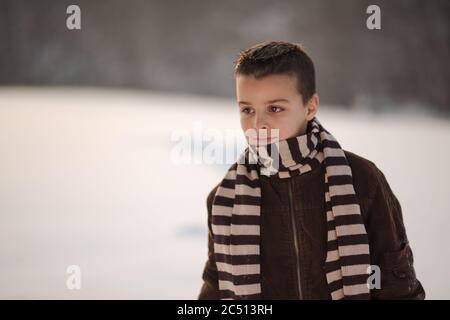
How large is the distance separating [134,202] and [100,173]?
50cm

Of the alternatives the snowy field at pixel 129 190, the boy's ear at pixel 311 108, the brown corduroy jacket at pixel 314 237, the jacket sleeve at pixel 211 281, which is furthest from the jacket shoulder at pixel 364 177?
the snowy field at pixel 129 190

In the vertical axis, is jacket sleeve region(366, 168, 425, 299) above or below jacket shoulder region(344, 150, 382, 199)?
below

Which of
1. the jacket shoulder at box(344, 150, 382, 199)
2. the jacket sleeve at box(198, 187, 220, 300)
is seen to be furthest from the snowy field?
the jacket shoulder at box(344, 150, 382, 199)

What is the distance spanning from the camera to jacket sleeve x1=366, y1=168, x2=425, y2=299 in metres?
1.20

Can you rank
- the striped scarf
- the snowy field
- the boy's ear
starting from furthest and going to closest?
1. the snowy field
2. the boy's ear
3. the striped scarf

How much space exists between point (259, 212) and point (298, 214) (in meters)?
0.08

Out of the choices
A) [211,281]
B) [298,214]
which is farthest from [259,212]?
[211,281]

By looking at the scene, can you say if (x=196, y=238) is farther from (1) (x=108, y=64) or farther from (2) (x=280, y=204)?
(1) (x=108, y=64)

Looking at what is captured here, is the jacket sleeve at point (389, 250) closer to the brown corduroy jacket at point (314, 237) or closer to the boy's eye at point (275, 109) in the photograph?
the brown corduroy jacket at point (314, 237)

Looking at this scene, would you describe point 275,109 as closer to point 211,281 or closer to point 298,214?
point 298,214

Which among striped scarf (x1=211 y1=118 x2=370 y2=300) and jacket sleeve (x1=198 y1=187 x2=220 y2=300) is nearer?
striped scarf (x1=211 y1=118 x2=370 y2=300)

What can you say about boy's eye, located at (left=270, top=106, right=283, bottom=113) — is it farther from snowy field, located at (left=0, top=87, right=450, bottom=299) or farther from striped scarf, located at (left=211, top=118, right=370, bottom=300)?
snowy field, located at (left=0, top=87, right=450, bottom=299)

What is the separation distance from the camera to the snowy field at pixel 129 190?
2.21 metres

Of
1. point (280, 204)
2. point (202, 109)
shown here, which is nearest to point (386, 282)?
point (280, 204)
